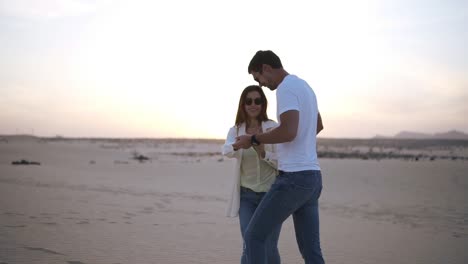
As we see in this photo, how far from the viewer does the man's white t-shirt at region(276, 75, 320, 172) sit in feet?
10.8

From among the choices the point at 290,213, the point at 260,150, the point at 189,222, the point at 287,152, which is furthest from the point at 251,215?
the point at 189,222

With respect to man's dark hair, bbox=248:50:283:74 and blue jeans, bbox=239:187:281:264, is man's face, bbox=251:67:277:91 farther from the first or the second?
blue jeans, bbox=239:187:281:264

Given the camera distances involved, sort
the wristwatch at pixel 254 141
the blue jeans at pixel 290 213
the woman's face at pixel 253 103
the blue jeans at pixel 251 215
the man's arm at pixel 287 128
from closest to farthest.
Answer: the man's arm at pixel 287 128
the blue jeans at pixel 290 213
the wristwatch at pixel 254 141
the blue jeans at pixel 251 215
the woman's face at pixel 253 103

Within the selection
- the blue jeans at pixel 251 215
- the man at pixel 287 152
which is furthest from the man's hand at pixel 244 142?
the blue jeans at pixel 251 215

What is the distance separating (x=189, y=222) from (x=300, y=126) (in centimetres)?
660

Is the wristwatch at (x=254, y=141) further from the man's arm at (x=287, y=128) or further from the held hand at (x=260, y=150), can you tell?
the held hand at (x=260, y=150)

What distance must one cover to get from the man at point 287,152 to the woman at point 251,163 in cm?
53

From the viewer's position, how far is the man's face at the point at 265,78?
352 centimetres

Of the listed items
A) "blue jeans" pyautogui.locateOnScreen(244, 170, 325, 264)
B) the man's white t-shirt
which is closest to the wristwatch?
the man's white t-shirt

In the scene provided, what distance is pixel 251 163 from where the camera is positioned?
4277mm

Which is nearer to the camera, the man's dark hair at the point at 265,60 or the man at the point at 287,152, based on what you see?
the man at the point at 287,152

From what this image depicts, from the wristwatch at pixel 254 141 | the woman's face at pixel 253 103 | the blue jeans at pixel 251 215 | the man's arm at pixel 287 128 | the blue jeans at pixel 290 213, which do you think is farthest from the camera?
the woman's face at pixel 253 103

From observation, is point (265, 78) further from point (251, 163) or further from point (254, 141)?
point (251, 163)

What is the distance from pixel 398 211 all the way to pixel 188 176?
11.0 metres
